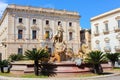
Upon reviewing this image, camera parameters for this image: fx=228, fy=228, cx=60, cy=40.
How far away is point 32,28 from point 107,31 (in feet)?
46.0

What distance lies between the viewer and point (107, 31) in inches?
1684

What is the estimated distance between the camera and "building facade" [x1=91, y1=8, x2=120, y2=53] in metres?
40.6

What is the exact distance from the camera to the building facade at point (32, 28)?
1575 inches

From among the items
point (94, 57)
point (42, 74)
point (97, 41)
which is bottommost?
point (42, 74)

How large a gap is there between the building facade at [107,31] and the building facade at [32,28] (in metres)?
3.68

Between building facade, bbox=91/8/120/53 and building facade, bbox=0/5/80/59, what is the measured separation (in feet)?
12.1

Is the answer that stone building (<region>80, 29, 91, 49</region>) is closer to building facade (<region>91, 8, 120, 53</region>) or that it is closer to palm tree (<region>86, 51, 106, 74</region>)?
building facade (<region>91, 8, 120, 53</region>)

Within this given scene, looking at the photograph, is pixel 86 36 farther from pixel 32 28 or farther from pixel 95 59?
pixel 95 59

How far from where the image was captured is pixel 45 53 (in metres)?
17.0

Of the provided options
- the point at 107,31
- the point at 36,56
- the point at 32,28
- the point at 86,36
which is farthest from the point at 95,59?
the point at 86,36

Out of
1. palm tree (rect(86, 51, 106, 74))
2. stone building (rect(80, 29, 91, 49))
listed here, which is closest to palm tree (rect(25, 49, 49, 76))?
palm tree (rect(86, 51, 106, 74))

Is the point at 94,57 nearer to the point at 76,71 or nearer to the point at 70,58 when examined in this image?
the point at 76,71

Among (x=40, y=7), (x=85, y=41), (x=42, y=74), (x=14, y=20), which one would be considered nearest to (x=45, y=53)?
(x=42, y=74)

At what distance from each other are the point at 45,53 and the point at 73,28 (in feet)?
97.9
